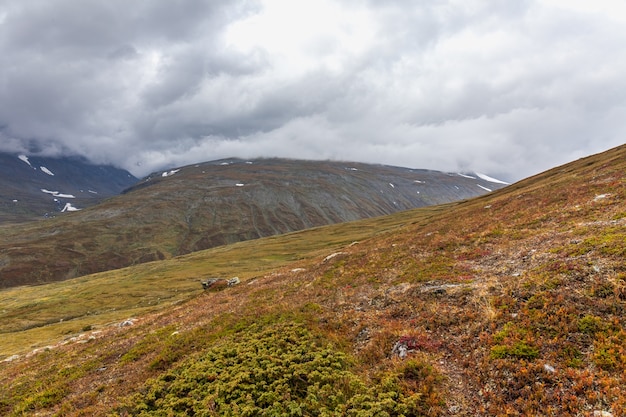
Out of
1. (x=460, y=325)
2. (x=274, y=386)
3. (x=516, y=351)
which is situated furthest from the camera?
(x=460, y=325)

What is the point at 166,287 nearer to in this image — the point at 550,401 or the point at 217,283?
the point at 217,283

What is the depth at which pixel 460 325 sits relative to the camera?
1645 cm

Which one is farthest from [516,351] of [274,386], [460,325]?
[274,386]

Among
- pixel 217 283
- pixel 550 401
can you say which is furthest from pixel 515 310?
pixel 217 283

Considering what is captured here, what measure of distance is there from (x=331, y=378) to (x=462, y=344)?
6441mm

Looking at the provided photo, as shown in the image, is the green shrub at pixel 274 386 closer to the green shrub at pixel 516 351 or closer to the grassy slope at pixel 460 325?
the grassy slope at pixel 460 325

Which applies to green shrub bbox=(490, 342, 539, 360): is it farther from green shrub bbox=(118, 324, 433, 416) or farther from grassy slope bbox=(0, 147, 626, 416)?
green shrub bbox=(118, 324, 433, 416)

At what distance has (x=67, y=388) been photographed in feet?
65.3

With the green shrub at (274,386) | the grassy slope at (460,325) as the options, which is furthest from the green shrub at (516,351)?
the green shrub at (274,386)

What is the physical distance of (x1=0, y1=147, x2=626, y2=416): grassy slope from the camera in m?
11.8

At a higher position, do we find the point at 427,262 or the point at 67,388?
the point at 427,262

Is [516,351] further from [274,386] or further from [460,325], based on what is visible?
[274,386]

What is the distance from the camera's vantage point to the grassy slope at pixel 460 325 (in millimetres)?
11812

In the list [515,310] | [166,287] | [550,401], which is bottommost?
[166,287]
